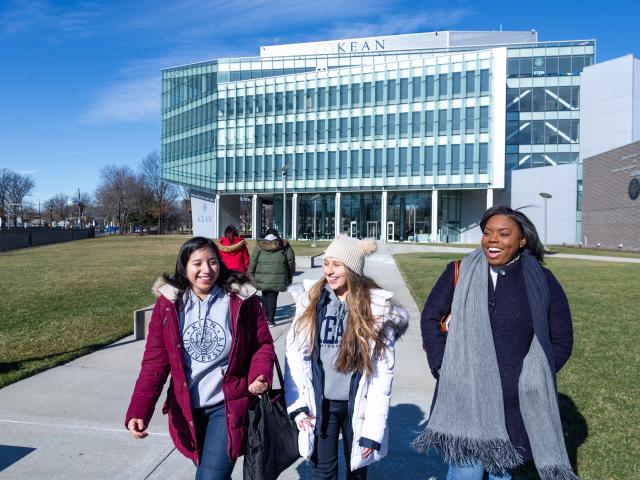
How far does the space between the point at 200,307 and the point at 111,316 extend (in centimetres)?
810

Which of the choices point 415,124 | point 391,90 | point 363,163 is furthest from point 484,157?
point 363,163

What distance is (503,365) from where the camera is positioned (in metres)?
2.50

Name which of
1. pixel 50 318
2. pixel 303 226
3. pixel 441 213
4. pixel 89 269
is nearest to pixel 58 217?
pixel 303 226

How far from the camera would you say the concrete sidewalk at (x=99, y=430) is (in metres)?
3.61

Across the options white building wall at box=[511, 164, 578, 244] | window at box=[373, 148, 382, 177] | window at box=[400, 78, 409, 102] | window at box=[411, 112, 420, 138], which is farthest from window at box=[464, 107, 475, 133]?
window at box=[373, 148, 382, 177]

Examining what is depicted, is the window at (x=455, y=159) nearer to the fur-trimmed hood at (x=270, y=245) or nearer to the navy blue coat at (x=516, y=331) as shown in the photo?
the fur-trimmed hood at (x=270, y=245)

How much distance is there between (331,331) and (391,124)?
4921 cm

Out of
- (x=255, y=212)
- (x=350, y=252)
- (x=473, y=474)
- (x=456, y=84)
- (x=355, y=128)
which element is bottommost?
(x=473, y=474)

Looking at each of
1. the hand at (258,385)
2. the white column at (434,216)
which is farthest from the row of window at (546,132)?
the hand at (258,385)

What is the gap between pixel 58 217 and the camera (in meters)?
117

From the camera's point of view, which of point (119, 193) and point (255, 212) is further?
point (119, 193)

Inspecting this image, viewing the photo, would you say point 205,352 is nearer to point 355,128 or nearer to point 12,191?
point 355,128

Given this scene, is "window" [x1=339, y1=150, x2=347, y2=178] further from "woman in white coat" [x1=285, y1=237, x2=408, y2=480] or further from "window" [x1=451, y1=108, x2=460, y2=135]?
"woman in white coat" [x1=285, y1=237, x2=408, y2=480]

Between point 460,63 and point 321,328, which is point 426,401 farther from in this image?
point 460,63
